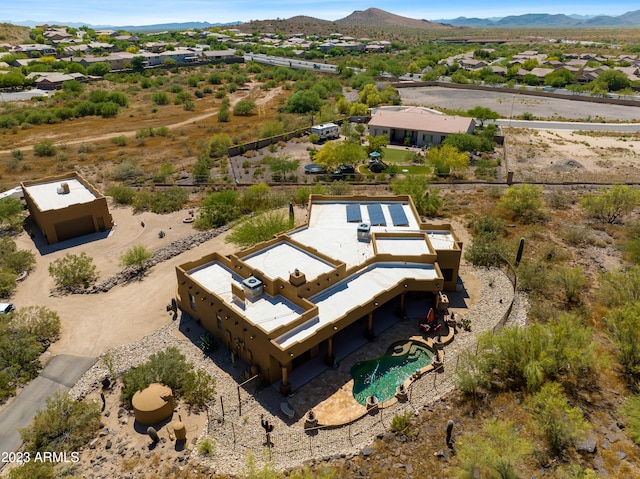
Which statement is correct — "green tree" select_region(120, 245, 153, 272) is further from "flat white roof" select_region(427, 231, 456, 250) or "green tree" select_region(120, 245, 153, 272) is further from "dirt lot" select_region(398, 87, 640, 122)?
"dirt lot" select_region(398, 87, 640, 122)

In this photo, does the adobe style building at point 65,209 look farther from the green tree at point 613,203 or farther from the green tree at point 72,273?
the green tree at point 613,203

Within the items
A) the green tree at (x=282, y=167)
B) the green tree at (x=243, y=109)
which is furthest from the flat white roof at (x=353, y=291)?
the green tree at (x=243, y=109)

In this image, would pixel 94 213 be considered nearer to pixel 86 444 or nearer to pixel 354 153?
pixel 86 444

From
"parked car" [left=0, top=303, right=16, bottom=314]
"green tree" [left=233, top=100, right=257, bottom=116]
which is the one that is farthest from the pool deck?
"green tree" [left=233, top=100, right=257, bottom=116]

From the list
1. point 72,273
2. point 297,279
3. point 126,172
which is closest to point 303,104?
point 126,172

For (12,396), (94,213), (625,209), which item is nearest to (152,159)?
(94,213)

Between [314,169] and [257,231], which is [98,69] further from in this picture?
[257,231]
